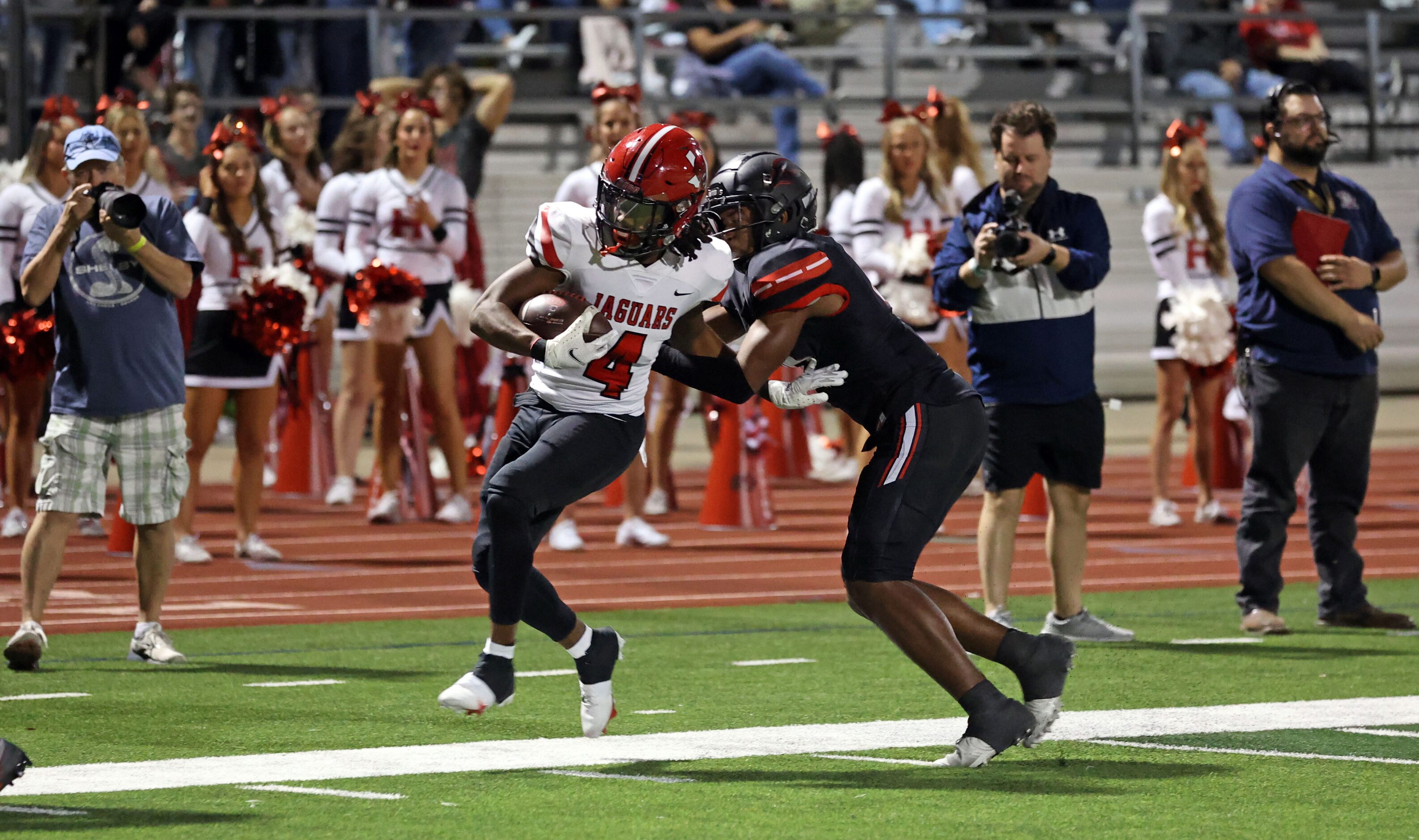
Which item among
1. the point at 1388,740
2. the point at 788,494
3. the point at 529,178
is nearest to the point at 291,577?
the point at 788,494

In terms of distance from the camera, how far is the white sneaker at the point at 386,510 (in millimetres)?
13055

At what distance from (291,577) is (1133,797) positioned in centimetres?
619

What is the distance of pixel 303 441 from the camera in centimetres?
1502

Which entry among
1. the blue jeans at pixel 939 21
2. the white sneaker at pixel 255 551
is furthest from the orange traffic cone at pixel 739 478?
the blue jeans at pixel 939 21

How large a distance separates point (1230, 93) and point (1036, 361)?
15978mm

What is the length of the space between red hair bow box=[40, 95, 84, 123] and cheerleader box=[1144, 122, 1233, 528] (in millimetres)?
6044

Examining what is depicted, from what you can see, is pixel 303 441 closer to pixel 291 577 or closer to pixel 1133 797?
pixel 291 577

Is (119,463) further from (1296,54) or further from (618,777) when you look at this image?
(1296,54)

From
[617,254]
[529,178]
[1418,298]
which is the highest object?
[617,254]

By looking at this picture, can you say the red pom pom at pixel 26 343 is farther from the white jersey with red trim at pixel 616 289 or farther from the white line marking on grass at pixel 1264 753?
the white line marking on grass at pixel 1264 753

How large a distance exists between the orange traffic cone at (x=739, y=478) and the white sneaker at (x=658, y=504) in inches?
24.8

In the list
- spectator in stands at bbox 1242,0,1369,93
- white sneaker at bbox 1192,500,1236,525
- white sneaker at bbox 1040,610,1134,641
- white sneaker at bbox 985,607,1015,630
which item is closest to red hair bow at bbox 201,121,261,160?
white sneaker at bbox 985,607,1015,630

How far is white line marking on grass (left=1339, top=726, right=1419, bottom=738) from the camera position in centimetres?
652

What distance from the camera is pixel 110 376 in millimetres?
8148
